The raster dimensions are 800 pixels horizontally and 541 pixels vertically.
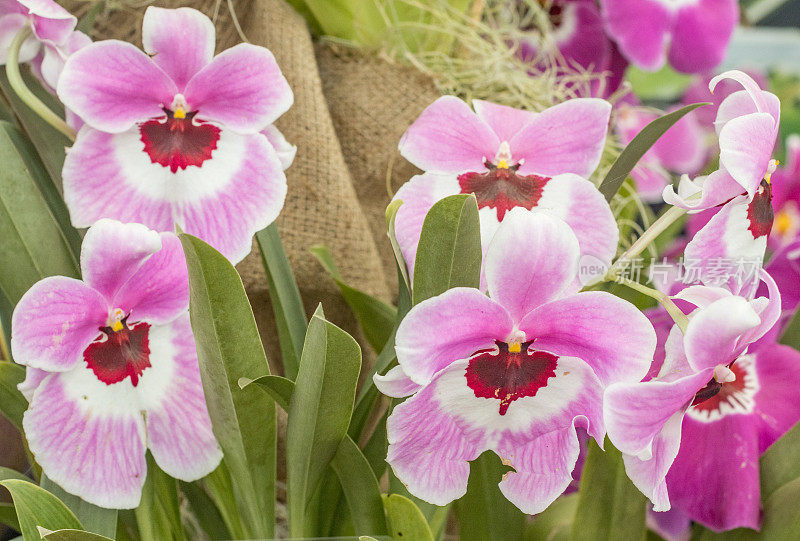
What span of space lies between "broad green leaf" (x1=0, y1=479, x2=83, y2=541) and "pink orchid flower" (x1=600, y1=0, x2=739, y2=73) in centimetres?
62

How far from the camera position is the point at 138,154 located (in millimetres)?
381

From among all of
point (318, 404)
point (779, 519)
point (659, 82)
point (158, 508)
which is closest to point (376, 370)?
point (318, 404)

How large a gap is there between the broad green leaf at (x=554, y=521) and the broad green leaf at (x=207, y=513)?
0.22 meters

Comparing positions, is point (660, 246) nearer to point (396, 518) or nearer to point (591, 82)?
point (591, 82)

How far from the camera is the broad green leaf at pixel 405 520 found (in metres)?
0.39

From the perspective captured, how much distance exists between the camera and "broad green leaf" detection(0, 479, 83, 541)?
36cm

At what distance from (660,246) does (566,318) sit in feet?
1.42

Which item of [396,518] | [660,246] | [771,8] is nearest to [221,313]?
[396,518]

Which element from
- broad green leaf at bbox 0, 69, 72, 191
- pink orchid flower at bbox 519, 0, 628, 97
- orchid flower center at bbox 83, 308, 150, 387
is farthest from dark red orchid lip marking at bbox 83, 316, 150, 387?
pink orchid flower at bbox 519, 0, 628, 97

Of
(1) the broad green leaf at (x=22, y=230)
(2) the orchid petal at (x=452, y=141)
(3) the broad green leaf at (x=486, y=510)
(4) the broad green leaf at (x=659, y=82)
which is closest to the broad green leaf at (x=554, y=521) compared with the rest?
(3) the broad green leaf at (x=486, y=510)

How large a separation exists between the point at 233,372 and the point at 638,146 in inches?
9.6

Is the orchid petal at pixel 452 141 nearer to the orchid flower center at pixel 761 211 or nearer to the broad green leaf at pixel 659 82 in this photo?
the orchid flower center at pixel 761 211

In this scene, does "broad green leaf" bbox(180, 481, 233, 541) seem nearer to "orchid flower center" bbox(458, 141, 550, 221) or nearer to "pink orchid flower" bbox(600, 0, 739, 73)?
"orchid flower center" bbox(458, 141, 550, 221)

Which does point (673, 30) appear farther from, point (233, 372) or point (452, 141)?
point (233, 372)
